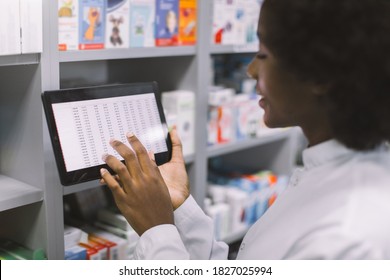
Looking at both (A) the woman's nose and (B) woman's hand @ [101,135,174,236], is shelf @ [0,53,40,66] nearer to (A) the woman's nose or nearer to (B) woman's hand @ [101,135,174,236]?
(B) woman's hand @ [101,135,174,236]

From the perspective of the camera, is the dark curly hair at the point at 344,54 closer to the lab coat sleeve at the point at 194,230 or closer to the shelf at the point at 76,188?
Answer: the lab coat sleeve at the point at 194,230

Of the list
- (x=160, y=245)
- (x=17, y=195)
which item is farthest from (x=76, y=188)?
(x=160, y=245)

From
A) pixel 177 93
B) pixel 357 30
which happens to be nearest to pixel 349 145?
pixel 357 30

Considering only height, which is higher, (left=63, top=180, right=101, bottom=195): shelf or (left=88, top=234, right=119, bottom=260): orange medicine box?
(left=63, top=180, right=101, bottom=195): shelf

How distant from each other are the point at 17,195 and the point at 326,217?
85cm

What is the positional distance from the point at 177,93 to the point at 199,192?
40cm

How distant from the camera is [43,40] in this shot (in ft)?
4.32

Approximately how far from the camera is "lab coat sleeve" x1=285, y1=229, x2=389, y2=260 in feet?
2.71

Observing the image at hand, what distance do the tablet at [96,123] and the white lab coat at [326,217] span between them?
0.26m

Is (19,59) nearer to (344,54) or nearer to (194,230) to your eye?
(194,230)

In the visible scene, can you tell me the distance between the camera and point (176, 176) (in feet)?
4.51

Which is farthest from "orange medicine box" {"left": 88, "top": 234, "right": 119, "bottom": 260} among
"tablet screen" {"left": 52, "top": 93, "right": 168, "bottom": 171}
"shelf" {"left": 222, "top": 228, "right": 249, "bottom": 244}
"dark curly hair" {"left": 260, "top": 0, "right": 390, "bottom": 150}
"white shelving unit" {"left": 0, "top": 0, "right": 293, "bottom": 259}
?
"dark curly hair" {"left": 260, "top": 0, "right": 390, "bottom": 150}

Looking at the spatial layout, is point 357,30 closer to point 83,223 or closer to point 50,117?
point 50,117

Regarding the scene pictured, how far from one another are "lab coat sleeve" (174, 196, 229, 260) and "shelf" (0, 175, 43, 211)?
15.6 inches
